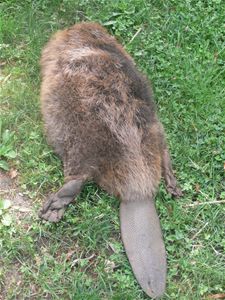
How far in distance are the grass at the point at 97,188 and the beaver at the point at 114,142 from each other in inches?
4.3

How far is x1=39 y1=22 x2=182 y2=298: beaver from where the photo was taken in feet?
12.8

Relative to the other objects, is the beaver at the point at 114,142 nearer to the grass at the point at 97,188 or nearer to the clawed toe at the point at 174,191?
the clawed toe at the point at 174,191

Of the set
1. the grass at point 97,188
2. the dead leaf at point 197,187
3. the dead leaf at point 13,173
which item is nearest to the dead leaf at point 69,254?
the grass at point 97,188

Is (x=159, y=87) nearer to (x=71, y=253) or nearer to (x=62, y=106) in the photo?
(x=62, y=106)

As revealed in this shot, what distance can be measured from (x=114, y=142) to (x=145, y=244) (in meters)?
0.67

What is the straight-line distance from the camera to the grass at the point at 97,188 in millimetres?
3816

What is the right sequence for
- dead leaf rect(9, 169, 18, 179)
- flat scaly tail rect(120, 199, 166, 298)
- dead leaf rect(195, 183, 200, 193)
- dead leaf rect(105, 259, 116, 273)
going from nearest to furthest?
flat scaly tail rect(120, 199, 166, 298) < dead leaf rect(105, 259, 116, 273) < dead leaf rect(9, 169, 18, 179) < dead leaf rect(195, 183, 200, 193)

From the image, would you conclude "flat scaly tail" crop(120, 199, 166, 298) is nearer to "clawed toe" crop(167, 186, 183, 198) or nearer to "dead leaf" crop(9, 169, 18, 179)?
"clawed toe" crop(167, 186, 183, 198)

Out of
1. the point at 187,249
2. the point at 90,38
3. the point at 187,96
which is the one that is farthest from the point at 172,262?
the point at 90,38

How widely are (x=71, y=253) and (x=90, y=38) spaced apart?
1588 millimetres

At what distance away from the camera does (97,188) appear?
414 centimetres

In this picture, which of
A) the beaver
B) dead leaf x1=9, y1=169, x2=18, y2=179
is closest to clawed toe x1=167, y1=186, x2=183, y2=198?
the beaver

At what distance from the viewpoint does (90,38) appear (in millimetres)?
4605

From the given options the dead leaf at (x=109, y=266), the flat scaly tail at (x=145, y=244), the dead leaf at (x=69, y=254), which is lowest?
the dead leaf at (x=109, y=266)
